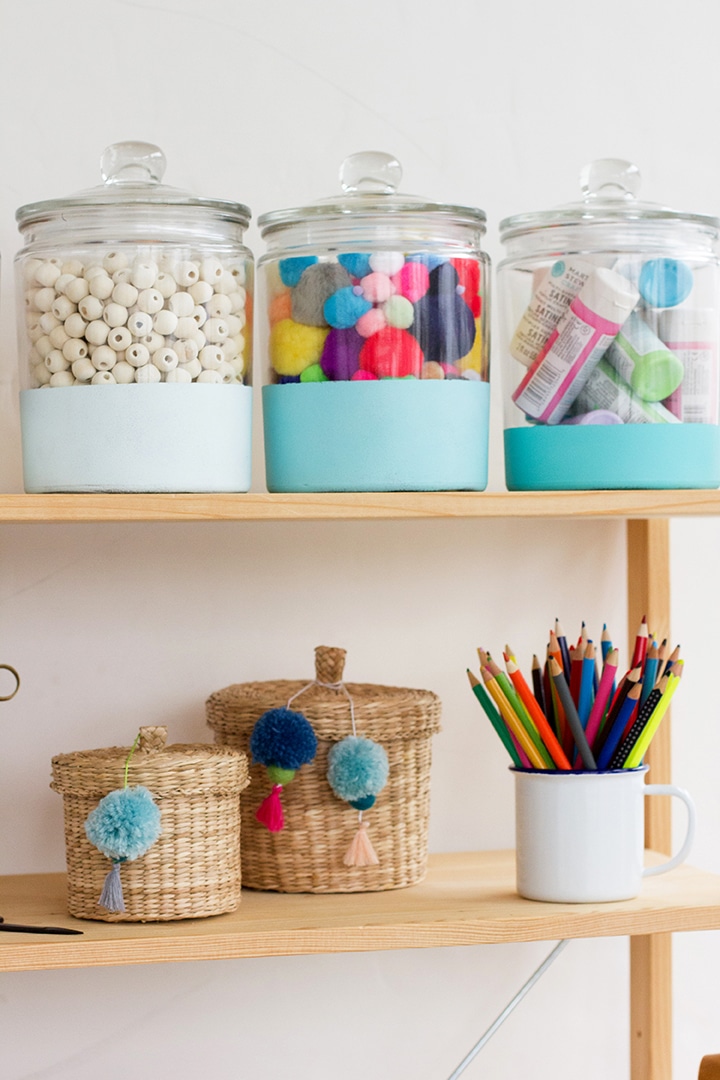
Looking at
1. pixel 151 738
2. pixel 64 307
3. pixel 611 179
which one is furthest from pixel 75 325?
pixel 611 179

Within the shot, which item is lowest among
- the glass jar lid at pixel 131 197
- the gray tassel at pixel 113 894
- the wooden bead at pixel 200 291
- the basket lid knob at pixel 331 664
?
the gray tassel at pixel 113 894

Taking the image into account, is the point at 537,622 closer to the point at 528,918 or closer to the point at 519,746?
the point at 519,746

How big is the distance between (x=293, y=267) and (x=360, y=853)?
0.40 metres

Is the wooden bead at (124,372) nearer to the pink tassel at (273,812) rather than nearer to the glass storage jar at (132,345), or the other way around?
the glass storage jar at (132,345)

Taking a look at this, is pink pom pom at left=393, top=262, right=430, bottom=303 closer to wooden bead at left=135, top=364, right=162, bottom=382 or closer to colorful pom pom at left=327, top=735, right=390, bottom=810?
wooden bead at left=135, top=364, right=162, bottom=382

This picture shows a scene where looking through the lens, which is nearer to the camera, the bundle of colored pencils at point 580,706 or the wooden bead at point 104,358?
the wooden bead at point 104,358

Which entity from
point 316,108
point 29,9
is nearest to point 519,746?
point 316,108

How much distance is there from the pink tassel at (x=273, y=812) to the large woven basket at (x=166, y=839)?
39 millimetres

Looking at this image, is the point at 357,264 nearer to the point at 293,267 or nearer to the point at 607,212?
the point at 293,267

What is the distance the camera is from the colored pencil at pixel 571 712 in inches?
34.8

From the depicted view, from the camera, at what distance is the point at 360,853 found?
0.89 m

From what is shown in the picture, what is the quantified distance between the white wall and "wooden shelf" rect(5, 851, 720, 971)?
140 mm

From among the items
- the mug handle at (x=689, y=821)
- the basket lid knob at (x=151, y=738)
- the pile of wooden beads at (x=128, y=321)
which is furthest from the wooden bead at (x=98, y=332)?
the mug handle at (x=689, y=821)

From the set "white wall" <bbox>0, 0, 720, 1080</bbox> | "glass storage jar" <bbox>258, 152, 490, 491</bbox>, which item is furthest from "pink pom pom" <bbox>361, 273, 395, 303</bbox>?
"white wall" <bbox>0, 0, 720, 1080</bbox>
